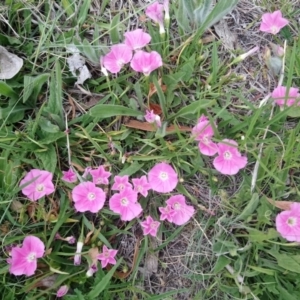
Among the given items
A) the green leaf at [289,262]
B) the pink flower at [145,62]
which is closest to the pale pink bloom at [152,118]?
the pink flower at [145,62]

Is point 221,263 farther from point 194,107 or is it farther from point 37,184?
point 37,184

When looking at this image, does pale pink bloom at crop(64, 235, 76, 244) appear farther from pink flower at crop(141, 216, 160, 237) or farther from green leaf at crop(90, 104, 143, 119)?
green leaf at crop(90, 104, 143, 119)

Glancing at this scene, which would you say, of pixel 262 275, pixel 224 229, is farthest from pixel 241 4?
pixel 262 275

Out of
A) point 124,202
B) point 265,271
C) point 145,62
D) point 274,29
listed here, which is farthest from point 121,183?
point 274,29

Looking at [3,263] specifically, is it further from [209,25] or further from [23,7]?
[209,25]

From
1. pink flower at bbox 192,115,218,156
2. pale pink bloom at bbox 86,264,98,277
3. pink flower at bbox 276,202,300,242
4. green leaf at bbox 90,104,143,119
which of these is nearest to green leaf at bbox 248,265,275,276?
pink flower at bbox 276,202,300,242
